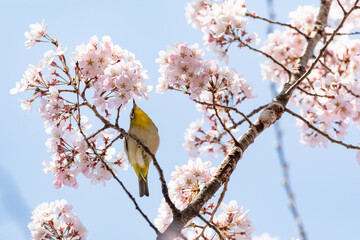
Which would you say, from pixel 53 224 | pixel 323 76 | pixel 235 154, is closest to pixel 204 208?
pixel 235 154

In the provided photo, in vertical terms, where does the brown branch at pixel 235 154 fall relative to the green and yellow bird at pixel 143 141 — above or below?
below

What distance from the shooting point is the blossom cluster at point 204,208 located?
11.9ft

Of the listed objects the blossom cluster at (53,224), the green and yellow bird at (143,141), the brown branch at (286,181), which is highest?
the green and yellow bird at (143,141)

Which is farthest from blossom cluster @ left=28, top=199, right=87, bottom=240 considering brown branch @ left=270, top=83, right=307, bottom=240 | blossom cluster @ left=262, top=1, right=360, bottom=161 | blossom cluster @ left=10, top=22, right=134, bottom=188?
blossom cluster @ left=262, top=1, right=360, bottom=161

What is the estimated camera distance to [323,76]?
246 inches

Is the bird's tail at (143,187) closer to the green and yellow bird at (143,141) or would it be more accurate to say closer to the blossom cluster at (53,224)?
the green and yellow bird at (143,141)

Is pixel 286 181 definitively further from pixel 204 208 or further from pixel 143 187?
pixel 143 187

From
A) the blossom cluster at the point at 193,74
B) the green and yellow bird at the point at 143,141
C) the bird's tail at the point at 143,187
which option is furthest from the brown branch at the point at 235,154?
the bird's tail at the point at 143,187

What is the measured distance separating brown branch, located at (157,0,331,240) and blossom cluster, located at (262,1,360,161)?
44 centimetres

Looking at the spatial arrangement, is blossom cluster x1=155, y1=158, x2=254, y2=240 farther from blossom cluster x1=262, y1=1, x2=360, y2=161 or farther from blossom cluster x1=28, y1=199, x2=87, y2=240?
blossom cluster x1=262, y1=1, x2=360, y2=161

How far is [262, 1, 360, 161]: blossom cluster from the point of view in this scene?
480cm

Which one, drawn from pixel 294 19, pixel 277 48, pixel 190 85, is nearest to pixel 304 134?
pixel 277 48

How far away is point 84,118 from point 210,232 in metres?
1.69

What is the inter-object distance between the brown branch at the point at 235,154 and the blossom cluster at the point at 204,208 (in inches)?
20.8
